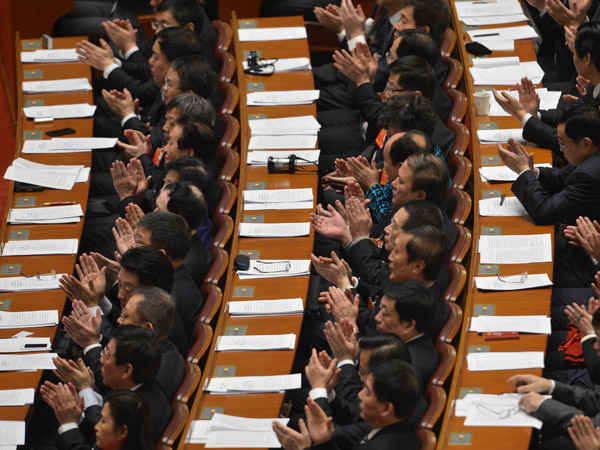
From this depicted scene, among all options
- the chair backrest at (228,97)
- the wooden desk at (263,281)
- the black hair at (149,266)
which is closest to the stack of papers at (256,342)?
the wooden desk at (263,281)

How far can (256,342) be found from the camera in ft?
9.81

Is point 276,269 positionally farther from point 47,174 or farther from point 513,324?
point 47,174

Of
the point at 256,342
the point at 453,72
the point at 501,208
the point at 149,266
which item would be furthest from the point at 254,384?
the point at 453,72

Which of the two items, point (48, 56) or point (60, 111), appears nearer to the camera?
point (60, 111)

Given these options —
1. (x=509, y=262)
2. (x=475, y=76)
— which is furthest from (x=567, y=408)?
(x=475, y=76)

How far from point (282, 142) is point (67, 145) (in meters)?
0.84

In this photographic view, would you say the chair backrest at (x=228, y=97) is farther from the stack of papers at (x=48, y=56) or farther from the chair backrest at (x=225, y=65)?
the stack of papers at (x=48, y=56)

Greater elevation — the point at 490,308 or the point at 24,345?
the point at 490,308

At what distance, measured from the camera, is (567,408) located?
2498 millimetres

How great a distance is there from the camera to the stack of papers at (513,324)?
288 cm

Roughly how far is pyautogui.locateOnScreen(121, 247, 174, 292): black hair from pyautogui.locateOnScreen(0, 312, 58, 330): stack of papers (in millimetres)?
446

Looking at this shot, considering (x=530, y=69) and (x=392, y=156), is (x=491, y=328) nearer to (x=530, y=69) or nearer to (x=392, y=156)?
(x=392, y=156)

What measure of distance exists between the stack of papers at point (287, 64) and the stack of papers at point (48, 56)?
30.0 inches

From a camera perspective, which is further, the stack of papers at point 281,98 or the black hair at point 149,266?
the stack of papers at point 281,98
